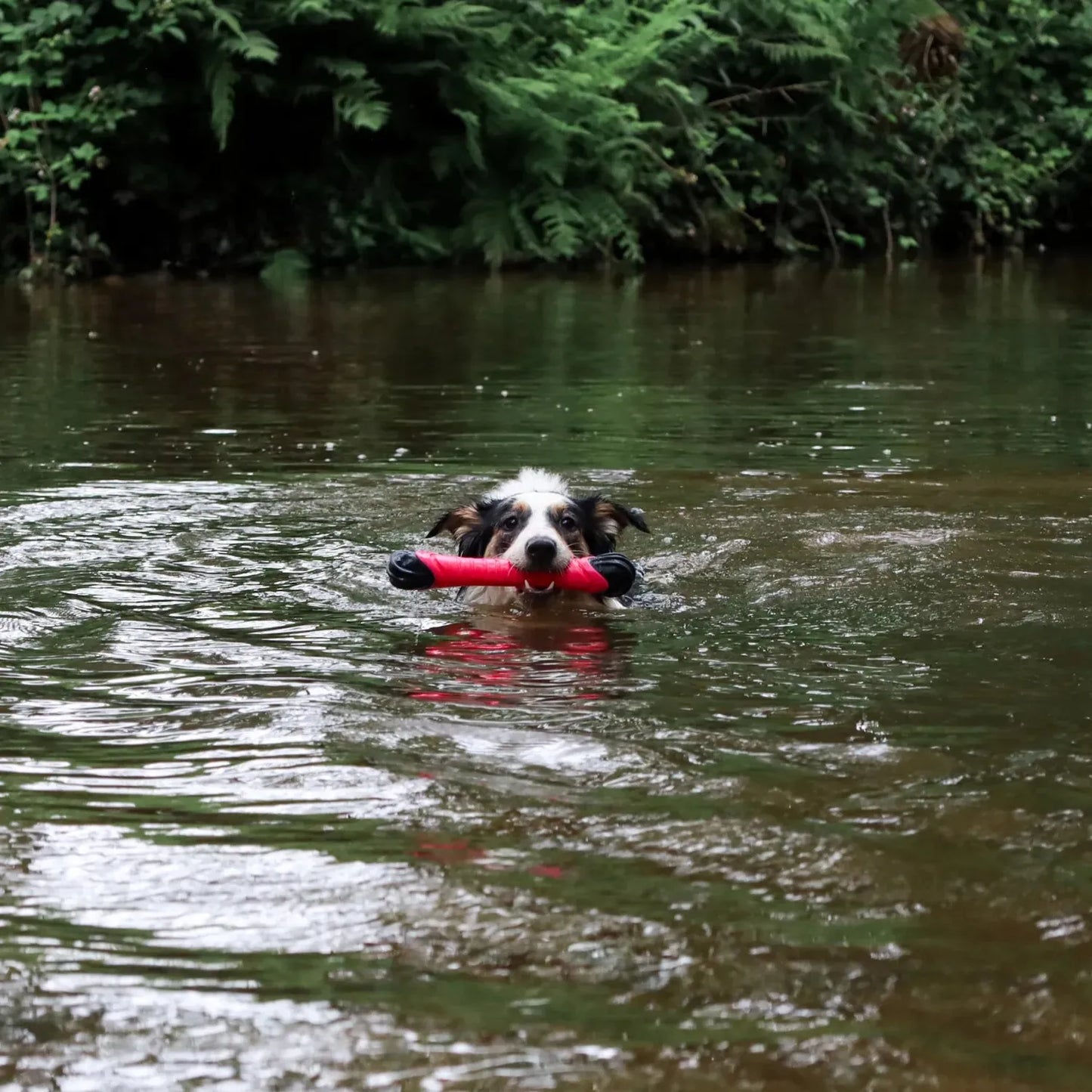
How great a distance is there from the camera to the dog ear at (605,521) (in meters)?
7.23

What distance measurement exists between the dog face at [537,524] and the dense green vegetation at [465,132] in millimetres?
14201

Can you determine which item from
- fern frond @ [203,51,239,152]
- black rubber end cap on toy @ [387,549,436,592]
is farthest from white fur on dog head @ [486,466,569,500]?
fern frond @ [203,51,239,152]

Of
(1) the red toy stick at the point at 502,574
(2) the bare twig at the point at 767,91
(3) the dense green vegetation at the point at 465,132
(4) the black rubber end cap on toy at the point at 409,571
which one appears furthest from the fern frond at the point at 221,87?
(4) the black rubber end cap on toy at the point at 409,571

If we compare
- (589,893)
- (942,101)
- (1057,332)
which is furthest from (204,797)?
(942,101)

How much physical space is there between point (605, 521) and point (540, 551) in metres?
0.80

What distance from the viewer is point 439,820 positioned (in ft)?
13.0

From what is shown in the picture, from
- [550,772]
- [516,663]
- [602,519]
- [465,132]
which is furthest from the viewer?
[465,132]

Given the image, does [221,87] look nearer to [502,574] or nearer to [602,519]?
[602,519]

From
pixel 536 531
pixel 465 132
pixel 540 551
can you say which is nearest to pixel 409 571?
pixel 540 551

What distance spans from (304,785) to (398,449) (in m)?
6.26

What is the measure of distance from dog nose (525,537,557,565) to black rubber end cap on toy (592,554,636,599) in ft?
0.62

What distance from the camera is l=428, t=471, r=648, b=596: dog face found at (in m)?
6.73

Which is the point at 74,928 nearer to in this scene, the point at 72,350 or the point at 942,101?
the point at 72,350

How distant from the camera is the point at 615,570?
21.4 feet
